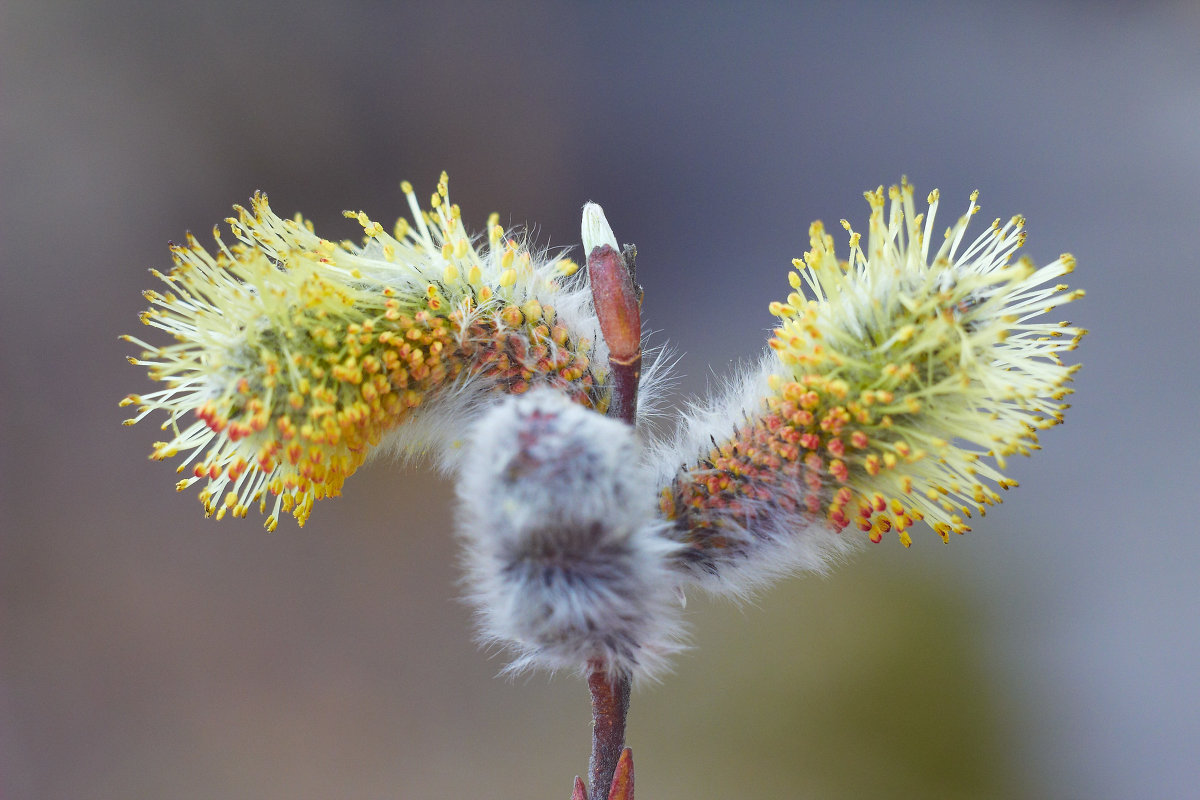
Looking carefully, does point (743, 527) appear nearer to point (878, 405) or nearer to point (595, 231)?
point (878, 405)

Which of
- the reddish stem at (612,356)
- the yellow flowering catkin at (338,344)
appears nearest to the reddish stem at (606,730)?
the reddish stem at (612,356)

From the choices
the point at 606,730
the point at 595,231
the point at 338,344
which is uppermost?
the point at 595,231

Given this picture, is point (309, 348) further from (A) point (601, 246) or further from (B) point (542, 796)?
(B) point (542, 796)

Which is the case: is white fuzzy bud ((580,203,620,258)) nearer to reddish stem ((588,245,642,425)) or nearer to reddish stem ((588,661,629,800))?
reddish stem ((588,245,642,425))

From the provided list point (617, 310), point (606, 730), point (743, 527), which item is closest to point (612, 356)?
point (617, 310)

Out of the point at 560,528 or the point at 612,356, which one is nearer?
Answer: the point at 560,528

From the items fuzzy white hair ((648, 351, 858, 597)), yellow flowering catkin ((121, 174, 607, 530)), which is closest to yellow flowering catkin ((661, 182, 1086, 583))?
fuzzy white hair ((648, 351, 858, 597))
